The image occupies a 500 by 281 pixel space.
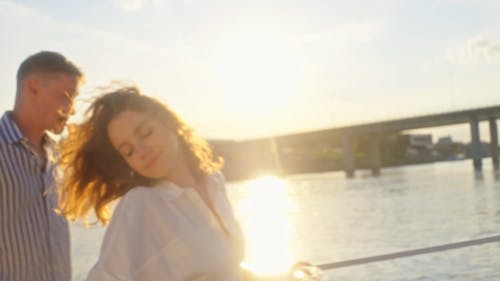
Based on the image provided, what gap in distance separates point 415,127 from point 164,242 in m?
74.0

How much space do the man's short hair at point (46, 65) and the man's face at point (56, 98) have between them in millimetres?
27

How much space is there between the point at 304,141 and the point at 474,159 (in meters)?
18.2

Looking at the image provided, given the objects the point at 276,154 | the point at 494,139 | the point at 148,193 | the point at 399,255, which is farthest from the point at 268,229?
the point at 276,154

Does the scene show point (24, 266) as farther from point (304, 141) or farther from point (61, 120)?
point (304, 141)

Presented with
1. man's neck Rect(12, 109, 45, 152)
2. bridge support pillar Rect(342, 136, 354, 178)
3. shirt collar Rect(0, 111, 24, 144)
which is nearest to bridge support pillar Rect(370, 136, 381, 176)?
bridge support pillar Rect(342, 136, 354, 178)

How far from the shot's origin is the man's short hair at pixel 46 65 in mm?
3191

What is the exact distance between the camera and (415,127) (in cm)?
7412

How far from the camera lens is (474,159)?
78875mm

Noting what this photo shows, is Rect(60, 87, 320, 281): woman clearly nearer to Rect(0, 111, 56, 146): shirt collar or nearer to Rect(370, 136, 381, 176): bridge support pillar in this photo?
Rect(0, 111, 56, 146): shirt collar

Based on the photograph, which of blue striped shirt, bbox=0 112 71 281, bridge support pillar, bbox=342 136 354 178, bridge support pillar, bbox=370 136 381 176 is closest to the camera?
blue striped shirt, bbox=0 112 71 281

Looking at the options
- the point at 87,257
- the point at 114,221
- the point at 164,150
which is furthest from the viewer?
the point at 87,257

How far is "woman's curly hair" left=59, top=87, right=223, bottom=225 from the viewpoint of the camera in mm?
2275

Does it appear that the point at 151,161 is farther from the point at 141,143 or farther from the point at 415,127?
the point at 415,127

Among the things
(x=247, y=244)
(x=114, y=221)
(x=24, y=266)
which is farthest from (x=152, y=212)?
(x=24, y=266)
